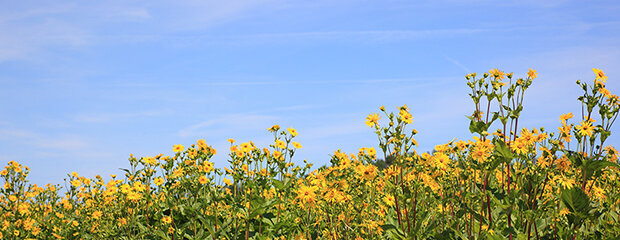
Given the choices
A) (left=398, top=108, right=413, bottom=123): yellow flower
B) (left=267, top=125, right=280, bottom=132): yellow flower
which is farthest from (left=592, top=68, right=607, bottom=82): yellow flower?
(left=267, top=125, right=280, bottom=132): yellow flower

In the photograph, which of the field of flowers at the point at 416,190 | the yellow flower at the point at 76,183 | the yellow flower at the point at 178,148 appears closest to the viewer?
the field of flowers at the point at 416,190

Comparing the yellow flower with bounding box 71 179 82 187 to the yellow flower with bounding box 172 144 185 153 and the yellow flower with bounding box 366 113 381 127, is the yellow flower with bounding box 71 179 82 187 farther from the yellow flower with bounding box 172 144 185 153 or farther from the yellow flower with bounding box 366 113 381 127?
the yellow flower with bounding box 366 113 381 127

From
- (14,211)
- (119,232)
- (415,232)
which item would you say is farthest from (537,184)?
(14,211)

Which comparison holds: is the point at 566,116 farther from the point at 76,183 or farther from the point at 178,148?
the point at 76,183

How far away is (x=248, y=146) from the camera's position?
558 cm

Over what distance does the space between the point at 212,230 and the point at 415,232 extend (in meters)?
2.10

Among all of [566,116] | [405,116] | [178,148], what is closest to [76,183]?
[178,148]

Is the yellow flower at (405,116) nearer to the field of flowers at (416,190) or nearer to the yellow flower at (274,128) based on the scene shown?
the field of flowers at (416,190)

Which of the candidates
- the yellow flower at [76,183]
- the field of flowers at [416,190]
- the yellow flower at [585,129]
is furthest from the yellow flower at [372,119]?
the yellow flower at [76,183]

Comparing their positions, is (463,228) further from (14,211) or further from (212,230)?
(14,211)

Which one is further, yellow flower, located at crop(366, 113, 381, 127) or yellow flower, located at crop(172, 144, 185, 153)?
yellow flower, located at crop(172, 144, 185, 153)

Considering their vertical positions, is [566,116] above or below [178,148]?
below

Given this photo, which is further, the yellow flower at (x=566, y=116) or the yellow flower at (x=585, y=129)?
the yellow flower at (x=566, y=116)

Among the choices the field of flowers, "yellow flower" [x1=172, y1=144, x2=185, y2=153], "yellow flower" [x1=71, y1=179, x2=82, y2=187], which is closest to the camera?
the field of flowers
